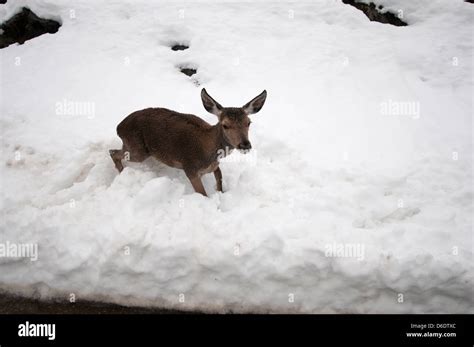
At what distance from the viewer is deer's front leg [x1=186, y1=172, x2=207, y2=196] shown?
17.8ft

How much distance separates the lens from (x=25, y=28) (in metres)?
10.3

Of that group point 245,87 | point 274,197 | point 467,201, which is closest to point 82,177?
point 274,197

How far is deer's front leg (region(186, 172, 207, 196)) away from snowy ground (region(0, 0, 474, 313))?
19 cm

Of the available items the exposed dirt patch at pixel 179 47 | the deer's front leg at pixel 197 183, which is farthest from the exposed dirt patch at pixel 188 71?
the deer's front leg at pixel 197 183

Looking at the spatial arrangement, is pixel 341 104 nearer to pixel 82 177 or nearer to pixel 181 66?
pixel 181 66

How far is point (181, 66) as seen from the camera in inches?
346

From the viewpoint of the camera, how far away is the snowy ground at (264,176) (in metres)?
4.52

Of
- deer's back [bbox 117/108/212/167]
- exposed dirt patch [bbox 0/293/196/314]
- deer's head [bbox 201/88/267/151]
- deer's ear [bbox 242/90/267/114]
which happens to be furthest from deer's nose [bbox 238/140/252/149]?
exposed dirt patch [bbox 0/293/196/314]

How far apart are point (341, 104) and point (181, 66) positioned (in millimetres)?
4012

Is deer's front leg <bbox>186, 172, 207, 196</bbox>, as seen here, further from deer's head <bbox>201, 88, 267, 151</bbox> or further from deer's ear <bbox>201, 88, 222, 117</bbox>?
deer's ear <bbox>201, 88, 222, 117</bbox>

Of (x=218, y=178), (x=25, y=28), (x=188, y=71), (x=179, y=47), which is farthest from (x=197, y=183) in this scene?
(x=25, y=28)
